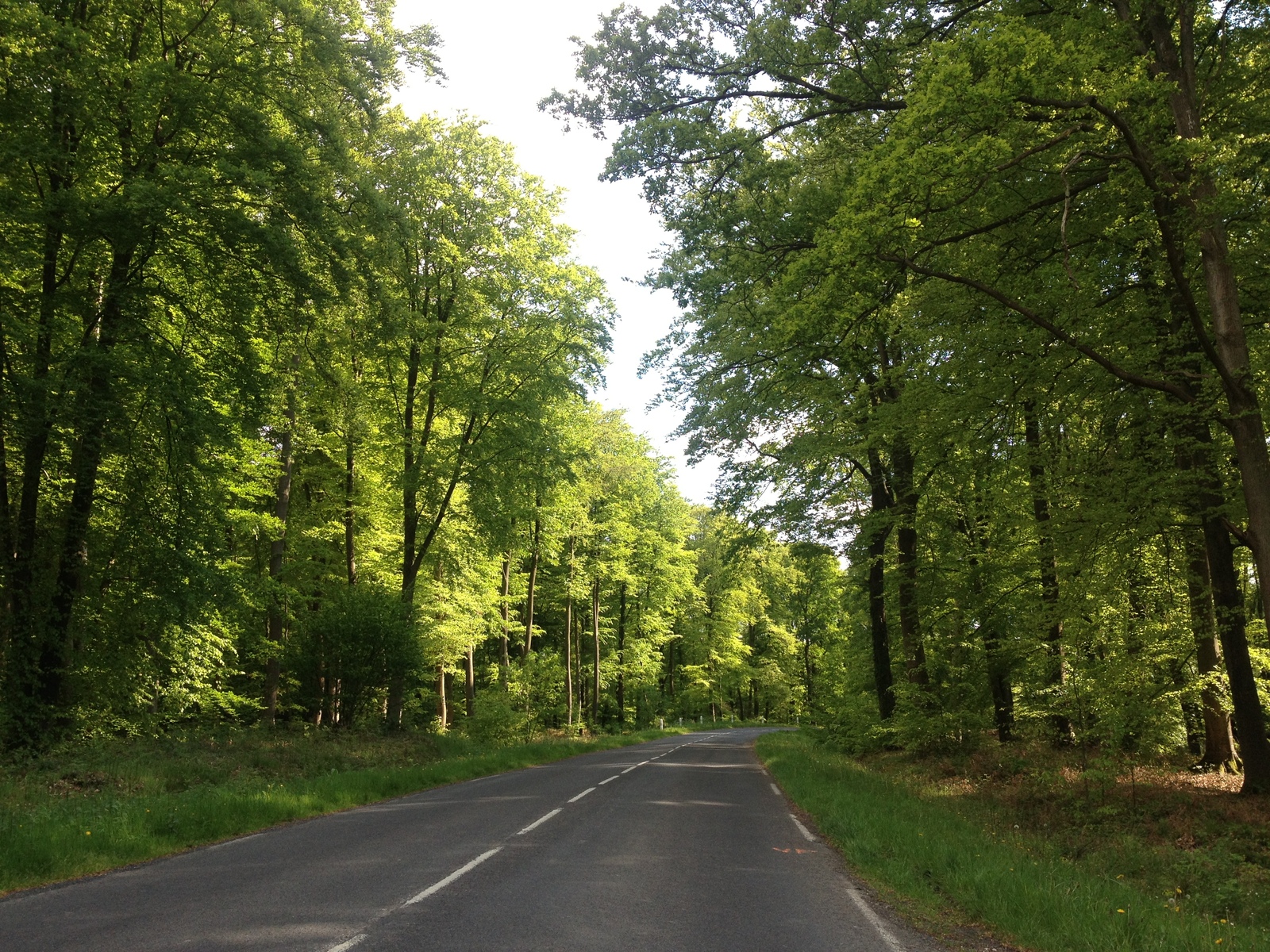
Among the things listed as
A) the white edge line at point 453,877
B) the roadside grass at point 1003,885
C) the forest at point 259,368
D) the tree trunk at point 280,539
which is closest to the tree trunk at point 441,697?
the forest at point 259,368

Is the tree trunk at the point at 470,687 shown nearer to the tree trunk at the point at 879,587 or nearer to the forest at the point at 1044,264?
the tree trunk at the point at 879,587

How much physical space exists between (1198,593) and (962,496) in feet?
16.8

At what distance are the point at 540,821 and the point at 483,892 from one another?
3.94 metres

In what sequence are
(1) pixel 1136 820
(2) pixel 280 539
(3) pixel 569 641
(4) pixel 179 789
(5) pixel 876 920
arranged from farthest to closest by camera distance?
(3) pixel 569 641
(2) pixel 280 539
(4) pixel 179 789
(1) pixel 1136 820
(5) pixel 876 920

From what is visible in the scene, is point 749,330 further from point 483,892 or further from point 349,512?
point 349,512

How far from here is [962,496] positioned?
15.7 metres

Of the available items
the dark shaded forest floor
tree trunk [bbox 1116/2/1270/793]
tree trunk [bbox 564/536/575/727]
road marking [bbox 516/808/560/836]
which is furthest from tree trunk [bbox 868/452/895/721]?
tree trunk [bbox 564/536/575/727]

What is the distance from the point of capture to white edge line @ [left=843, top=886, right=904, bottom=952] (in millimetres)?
5023

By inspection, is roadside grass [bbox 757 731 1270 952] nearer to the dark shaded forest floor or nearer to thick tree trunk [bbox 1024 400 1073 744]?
the dark shaded forest floor

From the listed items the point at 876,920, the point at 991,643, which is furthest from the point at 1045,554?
the point at 876,920

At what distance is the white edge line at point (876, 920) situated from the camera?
502 centimetres

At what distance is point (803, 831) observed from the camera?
977 cm

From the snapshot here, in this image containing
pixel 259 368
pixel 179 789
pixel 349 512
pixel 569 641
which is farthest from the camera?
pixel 569 641

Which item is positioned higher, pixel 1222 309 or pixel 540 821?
pixel 1222 309
